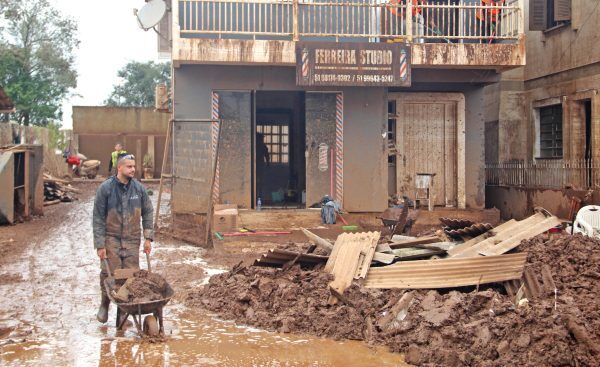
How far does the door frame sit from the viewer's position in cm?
1627

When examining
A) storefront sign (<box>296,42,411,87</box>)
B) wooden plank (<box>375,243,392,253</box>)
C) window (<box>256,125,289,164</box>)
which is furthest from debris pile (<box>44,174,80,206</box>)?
wooden plank (<box>375,243,392,253</box>)

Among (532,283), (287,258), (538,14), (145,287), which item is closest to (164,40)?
(538,14)

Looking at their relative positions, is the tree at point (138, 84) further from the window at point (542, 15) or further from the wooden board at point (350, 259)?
the wooden board at point (350, 259)

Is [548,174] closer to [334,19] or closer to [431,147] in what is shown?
[431,147]

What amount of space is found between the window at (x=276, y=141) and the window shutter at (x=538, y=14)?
23.6 ft

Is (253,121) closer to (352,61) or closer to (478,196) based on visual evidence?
(352,61)

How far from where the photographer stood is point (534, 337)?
6.24 m

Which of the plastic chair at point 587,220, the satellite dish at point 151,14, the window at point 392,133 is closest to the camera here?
the plastic chair at point 587,220

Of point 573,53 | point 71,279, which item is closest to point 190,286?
point 71,279

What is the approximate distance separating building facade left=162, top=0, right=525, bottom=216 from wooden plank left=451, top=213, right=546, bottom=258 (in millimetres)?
5575

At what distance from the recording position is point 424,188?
52.4ft

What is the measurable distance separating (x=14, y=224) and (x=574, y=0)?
46.4 feet

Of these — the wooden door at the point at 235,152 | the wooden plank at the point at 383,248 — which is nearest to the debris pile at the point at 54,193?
the wooden door at the point at 235,152

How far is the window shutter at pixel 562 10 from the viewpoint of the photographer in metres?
16.3
